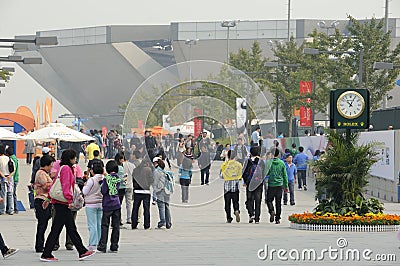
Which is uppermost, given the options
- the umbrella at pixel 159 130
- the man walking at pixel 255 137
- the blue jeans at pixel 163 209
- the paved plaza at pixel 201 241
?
the umbrella at pixel 159 130

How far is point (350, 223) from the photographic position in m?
18.9

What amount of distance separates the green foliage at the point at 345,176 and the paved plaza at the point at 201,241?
3.79 ft

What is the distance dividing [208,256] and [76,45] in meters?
91.5

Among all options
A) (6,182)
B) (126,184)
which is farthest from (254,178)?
(6,182)

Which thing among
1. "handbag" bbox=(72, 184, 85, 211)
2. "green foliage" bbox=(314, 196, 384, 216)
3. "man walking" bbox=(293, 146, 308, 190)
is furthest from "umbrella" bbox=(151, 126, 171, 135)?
"handbag" bbox=(72, 184, 85, 211)

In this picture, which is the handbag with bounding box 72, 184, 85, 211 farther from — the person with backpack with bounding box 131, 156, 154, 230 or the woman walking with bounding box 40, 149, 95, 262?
the person with backpack with bounding box 131, 156, 154, 230

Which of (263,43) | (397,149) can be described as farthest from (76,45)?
(397,149)

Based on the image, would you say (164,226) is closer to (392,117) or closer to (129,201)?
(129,201)

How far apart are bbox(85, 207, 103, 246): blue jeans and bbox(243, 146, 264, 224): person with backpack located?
6233mm

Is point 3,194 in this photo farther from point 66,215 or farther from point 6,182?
point 66,215

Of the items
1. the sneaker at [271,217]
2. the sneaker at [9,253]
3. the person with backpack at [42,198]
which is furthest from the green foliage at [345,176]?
the sneaker at [9,253]

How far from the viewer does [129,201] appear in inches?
810

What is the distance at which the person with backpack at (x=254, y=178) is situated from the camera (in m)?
20.9

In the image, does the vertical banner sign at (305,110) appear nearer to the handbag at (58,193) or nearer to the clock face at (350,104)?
the clock face at (350,104)
